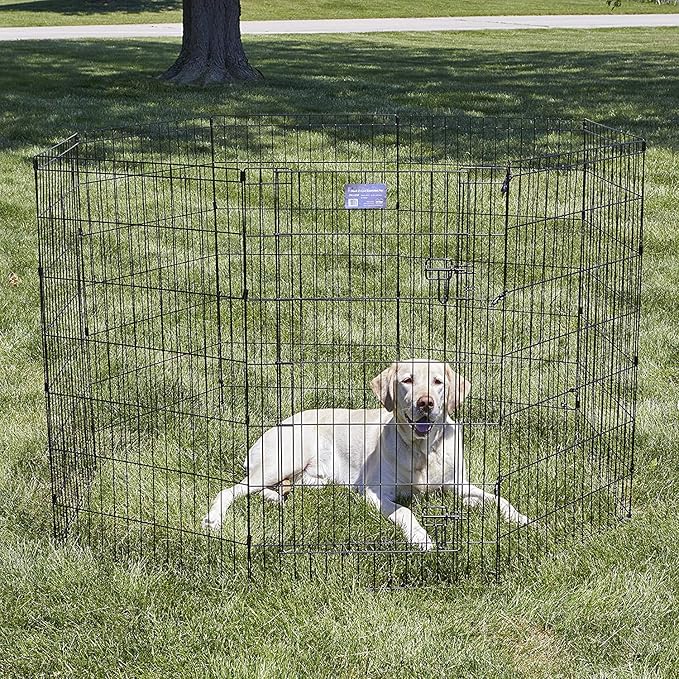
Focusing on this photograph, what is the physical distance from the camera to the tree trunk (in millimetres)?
17734

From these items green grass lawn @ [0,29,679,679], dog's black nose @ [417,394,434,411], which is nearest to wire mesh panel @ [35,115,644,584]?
dog's black nose @ [417,394,434,411]

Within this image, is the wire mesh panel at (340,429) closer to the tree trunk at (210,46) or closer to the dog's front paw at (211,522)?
the dog's front paw at (211,522)

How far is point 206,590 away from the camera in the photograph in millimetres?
4375

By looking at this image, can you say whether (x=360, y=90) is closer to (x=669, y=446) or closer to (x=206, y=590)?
(x=669, y=446)

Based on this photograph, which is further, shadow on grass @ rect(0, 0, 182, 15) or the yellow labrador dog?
shadow on grass @ rect(0, 0, 182, 15)

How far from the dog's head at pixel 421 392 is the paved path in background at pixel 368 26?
2453cm

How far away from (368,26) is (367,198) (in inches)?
1116

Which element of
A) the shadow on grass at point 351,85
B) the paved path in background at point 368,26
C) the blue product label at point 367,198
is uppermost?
the paved path in background at point 368,26

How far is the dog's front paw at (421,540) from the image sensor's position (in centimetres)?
463

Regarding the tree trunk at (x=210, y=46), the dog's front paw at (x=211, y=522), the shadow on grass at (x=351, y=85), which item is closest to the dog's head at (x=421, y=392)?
the dog's front paw at (x=211, y=522)

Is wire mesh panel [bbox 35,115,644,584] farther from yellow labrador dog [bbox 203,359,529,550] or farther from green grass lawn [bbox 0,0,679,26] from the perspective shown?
green grass lawn [bbox 0,0,679,26]

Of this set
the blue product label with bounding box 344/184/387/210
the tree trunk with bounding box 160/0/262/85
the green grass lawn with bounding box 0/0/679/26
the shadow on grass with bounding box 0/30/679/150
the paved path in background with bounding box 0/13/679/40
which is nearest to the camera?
the blue product label with bounding box 344/184/387/210

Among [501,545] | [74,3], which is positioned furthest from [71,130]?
[74,3]

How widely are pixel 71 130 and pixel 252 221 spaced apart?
4.81 meters
